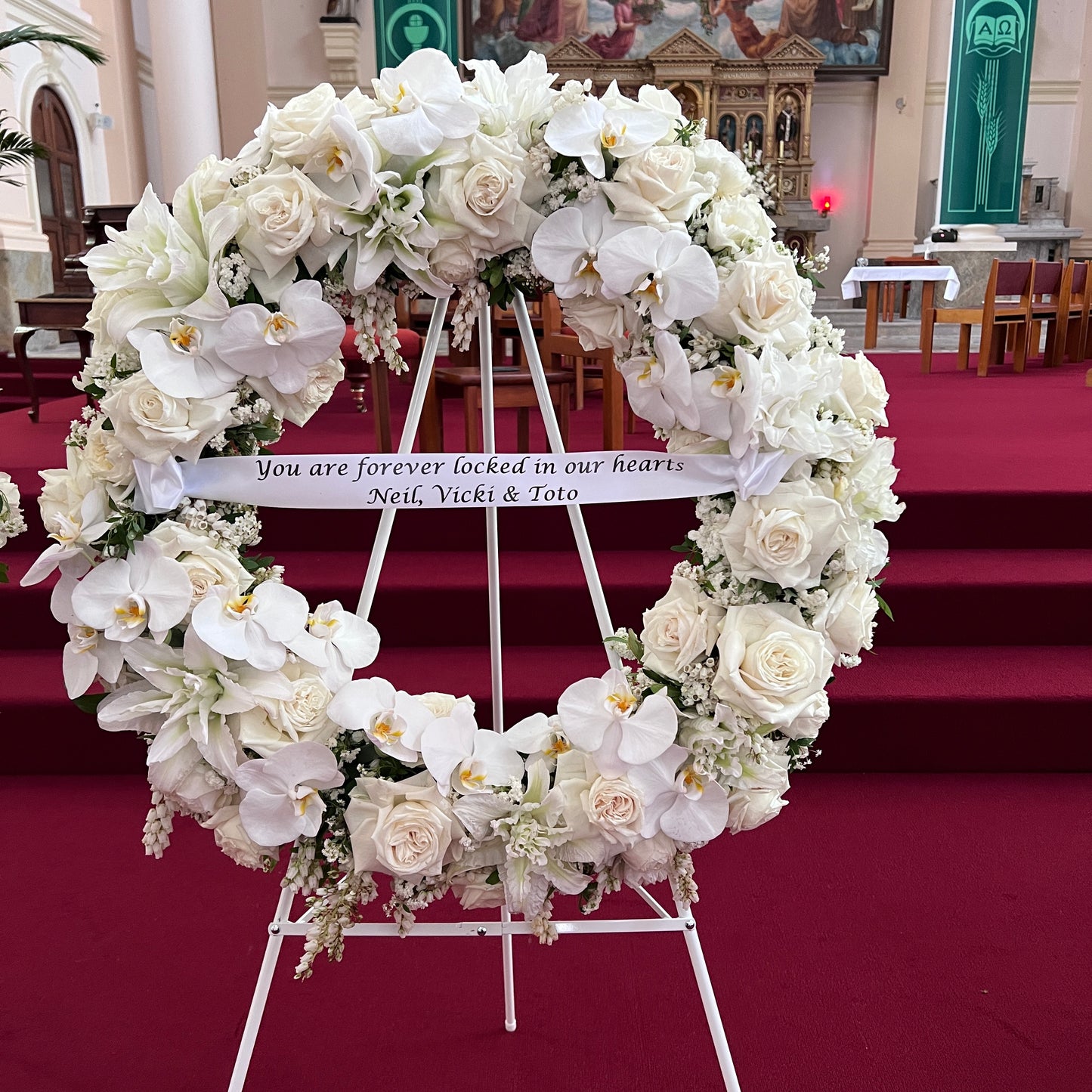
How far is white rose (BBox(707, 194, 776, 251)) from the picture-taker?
1.31m

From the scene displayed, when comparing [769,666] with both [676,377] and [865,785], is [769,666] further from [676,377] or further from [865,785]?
[865,785]

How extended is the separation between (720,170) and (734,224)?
86 millimetres

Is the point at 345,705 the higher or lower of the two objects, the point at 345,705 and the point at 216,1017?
the higher

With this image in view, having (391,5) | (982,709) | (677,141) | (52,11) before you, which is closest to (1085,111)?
(391,5)

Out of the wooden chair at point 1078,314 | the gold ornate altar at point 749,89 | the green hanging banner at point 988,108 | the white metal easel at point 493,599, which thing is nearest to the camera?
the white metal easel at point 493,599

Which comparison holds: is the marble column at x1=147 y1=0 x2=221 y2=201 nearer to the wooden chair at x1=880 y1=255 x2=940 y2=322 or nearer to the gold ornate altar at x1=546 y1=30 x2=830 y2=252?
the gold ornate altar at x1=546 y1=30 x2=830 y2=252

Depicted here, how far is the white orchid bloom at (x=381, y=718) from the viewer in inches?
51.5

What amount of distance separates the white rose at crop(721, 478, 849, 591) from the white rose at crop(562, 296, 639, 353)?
267 millimetres

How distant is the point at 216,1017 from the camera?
1936 mm

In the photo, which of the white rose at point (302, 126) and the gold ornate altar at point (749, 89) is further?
the gold ornate altar at point (749, 89)

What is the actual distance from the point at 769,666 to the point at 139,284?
91cm

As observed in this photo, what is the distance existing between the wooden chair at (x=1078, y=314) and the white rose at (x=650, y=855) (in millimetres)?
7167

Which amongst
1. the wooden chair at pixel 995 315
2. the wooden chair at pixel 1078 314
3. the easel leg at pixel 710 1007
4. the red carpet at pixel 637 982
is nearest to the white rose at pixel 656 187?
the easel leg at pixel 710 1007

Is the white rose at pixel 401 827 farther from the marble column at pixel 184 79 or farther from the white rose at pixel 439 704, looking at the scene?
the marble column at pixel 184 79
